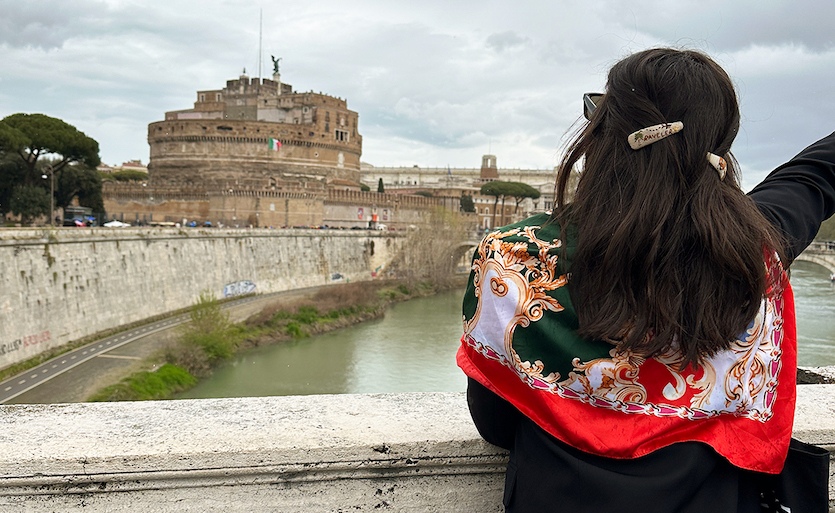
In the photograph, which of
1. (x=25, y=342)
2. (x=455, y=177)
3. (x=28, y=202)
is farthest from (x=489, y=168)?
(x=25, y=342)

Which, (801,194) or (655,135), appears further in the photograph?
(801,194)

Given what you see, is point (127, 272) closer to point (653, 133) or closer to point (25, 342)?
point (25, 342)

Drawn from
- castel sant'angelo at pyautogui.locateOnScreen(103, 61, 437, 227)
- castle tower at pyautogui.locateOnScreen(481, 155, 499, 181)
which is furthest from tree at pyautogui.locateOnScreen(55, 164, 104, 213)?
castle tower at pyautogui.locateOnScreen(481, 155, 499, 181)

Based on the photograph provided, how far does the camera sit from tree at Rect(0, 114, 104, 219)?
16.3 m

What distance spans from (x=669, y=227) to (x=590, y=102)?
0.70 ft

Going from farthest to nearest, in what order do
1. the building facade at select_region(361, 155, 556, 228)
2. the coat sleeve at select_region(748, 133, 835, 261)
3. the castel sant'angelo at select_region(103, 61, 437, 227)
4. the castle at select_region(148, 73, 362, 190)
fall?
1. the building facade at select_region(361, 155, 556, 228)
2. the castle at select_region(148, 73, 362, 190)
3. the castel sant'angelo at select_region(103, 61, 437, 227)
4. the coat sleeve at select_region(748, 133, 835, 261)

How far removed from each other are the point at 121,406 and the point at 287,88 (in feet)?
128

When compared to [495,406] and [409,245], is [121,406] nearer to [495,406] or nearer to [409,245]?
[495,406]

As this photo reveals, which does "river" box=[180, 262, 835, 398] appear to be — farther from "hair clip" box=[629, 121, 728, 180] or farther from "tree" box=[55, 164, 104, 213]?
"hair clip" box=[629, 121, 728, 180]

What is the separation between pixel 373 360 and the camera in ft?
43.2

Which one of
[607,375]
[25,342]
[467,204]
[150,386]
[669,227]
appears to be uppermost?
[467,204]

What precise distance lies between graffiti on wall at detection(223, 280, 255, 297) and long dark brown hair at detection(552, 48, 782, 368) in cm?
1828

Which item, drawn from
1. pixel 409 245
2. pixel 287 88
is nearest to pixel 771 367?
pixel 409 245

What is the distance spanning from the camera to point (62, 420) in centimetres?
114
